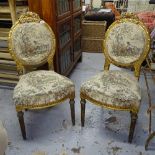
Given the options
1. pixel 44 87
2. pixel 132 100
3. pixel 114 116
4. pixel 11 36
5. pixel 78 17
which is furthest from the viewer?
pixel 78 17

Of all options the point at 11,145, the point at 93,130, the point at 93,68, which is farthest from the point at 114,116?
the point at 93,68

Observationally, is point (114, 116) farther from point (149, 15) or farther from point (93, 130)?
point (149, 15)

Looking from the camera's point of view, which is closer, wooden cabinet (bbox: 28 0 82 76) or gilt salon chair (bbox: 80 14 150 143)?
gilt salon chair (bbox: 80 14 150 143)

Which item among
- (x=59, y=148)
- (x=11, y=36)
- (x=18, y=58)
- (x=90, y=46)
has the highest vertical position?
(x=11, y=36)

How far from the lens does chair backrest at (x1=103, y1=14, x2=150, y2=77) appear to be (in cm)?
191

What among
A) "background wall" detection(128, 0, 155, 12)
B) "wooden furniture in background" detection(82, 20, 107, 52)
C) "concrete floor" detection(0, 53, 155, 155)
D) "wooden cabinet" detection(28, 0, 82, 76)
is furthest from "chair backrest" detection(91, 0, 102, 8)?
"concrete floor" detection(0, 53, 155, 155)

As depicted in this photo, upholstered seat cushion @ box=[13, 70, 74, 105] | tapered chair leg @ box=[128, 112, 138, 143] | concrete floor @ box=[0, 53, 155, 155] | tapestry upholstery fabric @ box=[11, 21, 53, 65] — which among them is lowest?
concrete floor @ box=[0, 53, 155, 155]

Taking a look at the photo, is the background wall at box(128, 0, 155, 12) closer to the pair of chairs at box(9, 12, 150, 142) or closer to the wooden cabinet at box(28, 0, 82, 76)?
the wooden cabinet at box(28, 0, 82, 76)

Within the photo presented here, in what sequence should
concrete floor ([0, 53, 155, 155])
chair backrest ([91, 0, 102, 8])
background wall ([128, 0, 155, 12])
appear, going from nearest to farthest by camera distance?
concrete floor ([0, 53, 155, 155]) < background wall ([128, 0, 155, 12]) < chair backrest ([91, 0, 102, 8])

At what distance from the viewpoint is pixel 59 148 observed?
5.80 ft

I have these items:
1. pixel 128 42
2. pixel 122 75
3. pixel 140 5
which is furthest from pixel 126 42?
pixel 140 5

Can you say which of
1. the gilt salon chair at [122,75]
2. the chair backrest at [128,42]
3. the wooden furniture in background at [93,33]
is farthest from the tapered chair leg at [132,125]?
the wooden furniture in background at [93,33]

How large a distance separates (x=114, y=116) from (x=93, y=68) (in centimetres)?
122

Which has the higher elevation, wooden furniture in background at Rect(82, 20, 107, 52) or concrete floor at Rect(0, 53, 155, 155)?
wooden furniture in background at Rect(82, 20, 107, 52)
